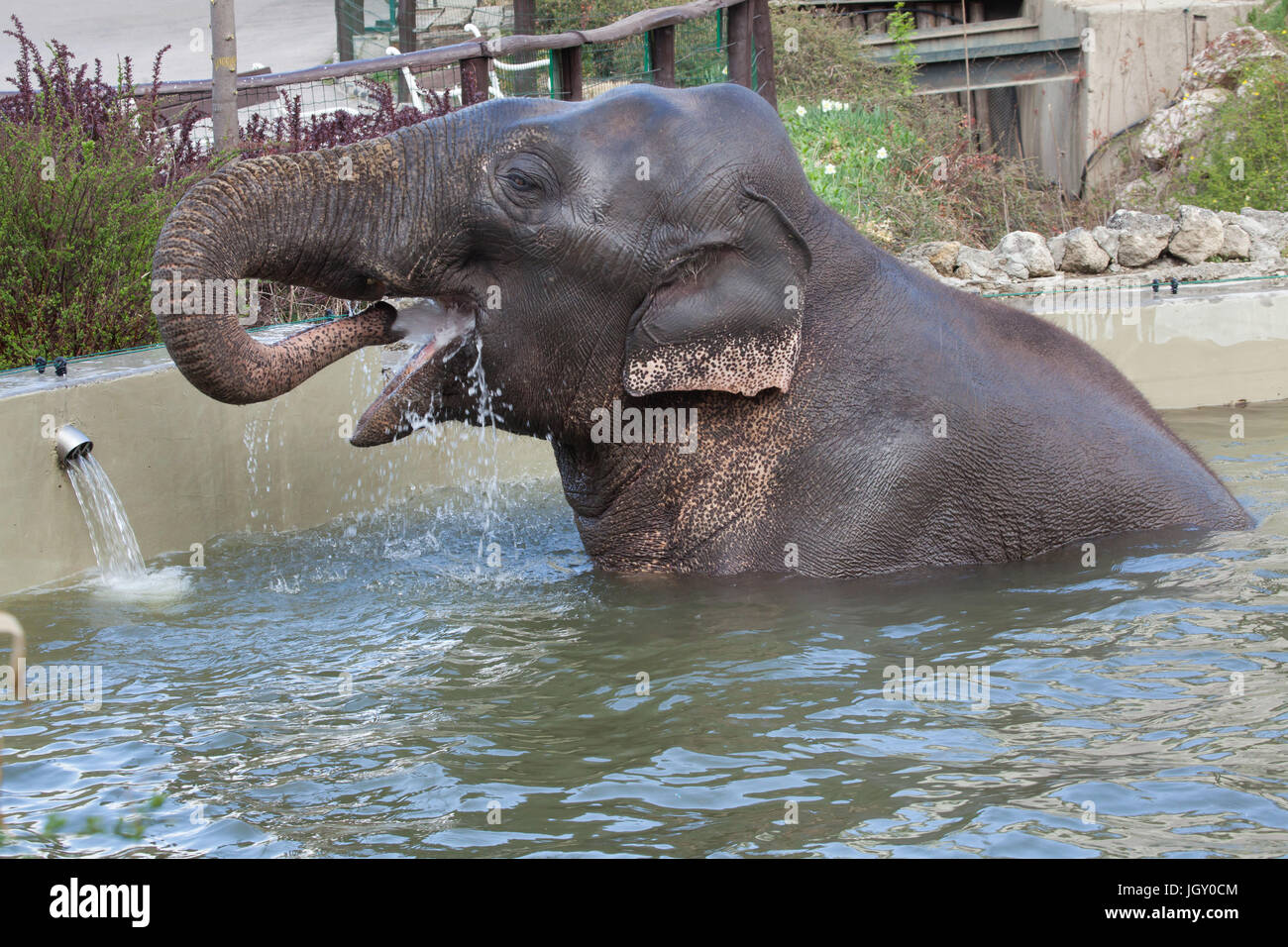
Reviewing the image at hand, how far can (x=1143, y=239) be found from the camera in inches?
445

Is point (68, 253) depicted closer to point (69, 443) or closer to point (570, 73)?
point (69, 443)

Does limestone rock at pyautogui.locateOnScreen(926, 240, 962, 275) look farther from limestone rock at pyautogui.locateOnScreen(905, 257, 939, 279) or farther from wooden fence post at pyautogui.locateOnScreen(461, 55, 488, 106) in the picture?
wooden fence post at pyautogui.locateOnScreen(461, 55, 488, 106)

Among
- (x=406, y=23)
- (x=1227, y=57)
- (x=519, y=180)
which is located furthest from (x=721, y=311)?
(x=1227, y=57)

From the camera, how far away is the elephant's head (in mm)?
4828

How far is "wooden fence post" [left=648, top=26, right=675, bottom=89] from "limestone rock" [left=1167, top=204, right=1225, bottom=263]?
4.38m

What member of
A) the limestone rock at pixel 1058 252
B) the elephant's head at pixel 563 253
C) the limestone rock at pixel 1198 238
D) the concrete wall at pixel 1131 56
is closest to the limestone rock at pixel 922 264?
the limestone rock at pixel 1058 252

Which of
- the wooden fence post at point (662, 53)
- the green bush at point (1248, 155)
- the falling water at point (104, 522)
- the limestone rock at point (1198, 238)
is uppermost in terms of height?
the wooden fence post at point (662, 53)

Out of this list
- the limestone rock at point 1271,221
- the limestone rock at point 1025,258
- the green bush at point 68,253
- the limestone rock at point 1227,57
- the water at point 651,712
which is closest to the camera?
the water at point 651,712

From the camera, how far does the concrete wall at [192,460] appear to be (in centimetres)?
585

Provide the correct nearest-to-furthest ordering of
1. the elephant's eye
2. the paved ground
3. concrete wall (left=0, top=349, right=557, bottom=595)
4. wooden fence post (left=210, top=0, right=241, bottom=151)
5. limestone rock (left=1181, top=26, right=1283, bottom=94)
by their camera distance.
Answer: the elephant's eye, concrete wall (left=0, top=349, right=557, bottom=595), wooden fence post (left=210, top=0, right=241, bottom=151), limestone rock (left=1181, top=26, right=1283, bottom=94), the paved ground

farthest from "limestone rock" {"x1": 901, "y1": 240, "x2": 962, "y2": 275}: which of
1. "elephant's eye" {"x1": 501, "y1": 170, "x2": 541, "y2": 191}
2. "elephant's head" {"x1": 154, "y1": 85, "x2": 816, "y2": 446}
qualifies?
"elephant's eye" {"x1": 501, "y1": 170, "x2": 541, "y2": 191}

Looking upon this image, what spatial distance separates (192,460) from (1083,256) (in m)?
7.26

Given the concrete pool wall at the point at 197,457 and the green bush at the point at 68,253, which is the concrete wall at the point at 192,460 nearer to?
the concrete pool wall at the point at 197,457

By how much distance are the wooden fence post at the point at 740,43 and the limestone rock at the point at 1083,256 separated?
373 cm
